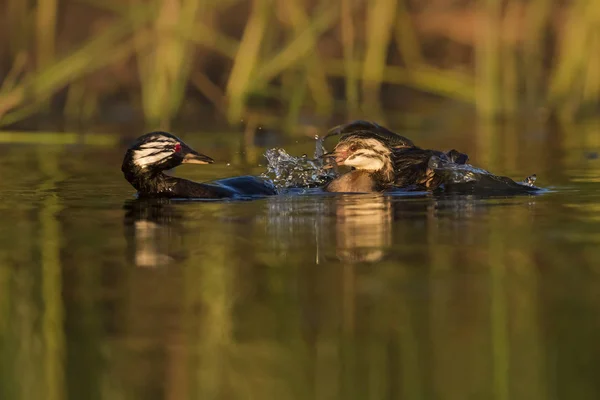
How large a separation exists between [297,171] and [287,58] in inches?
130

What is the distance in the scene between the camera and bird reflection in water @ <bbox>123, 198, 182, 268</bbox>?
5.97 metres

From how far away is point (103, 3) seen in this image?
13.3 meters

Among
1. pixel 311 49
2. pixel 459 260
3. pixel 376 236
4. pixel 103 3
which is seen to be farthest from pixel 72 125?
Answer: pixel 459 260

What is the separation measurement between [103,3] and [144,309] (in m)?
9.01

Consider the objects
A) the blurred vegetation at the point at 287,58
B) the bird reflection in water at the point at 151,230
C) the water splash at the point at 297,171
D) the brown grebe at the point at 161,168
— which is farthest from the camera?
the blurred vegetation at the point at 287,58

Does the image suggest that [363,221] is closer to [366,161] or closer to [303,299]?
[366,161]

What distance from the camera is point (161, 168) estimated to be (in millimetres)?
9000

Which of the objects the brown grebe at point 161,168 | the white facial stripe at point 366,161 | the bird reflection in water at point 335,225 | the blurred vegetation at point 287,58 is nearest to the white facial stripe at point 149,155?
the brown grebe at point 161,168

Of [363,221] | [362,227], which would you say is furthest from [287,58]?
[362,227]

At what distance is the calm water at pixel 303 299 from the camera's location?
3812 mm

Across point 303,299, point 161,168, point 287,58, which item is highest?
point 287,58

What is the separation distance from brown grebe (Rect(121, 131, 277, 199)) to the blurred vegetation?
7.01 ft

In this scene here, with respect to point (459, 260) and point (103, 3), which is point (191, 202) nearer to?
point (459, 260)

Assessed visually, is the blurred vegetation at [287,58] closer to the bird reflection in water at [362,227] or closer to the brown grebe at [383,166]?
the brown grebe at [383,166]
